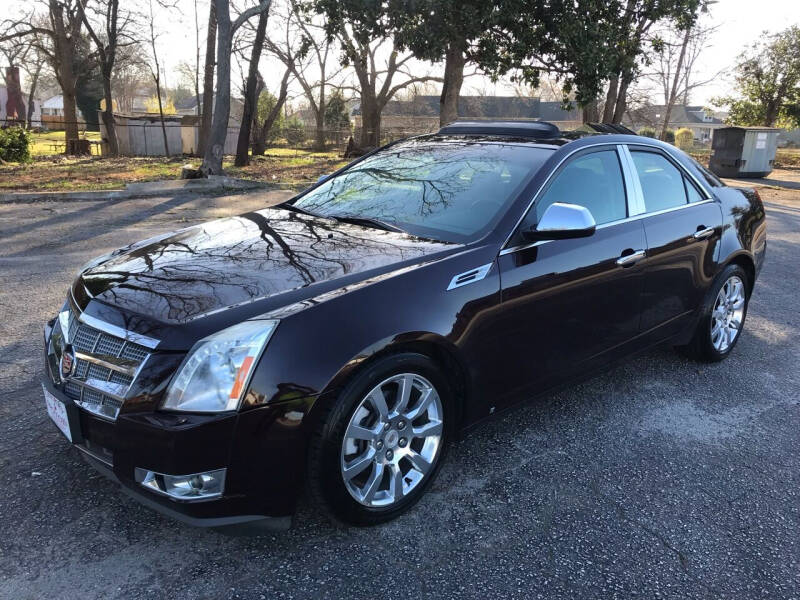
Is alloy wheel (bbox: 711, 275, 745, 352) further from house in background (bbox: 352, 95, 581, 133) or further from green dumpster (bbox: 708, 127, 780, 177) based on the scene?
house in background (bbox: 352, 95, 581, 133)

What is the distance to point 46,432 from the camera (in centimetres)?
323

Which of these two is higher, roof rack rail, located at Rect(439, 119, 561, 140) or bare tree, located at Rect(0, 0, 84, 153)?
bare tree, located at Rect(0, 0, 84, 153)

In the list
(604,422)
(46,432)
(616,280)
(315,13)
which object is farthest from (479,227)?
(315,13)

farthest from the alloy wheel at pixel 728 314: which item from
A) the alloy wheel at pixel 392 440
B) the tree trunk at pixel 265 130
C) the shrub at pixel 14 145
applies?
the tree trunk at pixel 265 130

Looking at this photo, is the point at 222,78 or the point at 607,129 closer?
the point at 607,129

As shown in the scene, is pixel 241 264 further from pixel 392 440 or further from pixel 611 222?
pixel 611 222

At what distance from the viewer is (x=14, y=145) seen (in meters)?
19.4

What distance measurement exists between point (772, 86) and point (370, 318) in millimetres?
32485

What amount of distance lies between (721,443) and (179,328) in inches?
116

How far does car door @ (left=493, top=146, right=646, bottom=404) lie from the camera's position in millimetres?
3020

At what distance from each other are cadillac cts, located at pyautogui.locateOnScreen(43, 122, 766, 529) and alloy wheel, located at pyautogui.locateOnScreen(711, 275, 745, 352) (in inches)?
16.4

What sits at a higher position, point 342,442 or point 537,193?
point 537,193

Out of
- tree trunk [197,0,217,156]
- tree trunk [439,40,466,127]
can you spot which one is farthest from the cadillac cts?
tree trunk [197,0,217,156]

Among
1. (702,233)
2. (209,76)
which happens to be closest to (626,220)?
(702,233)
